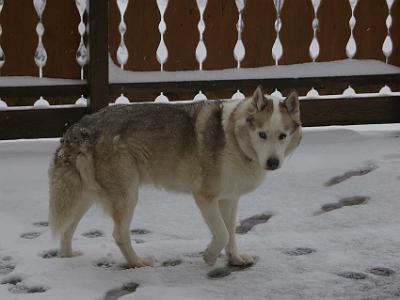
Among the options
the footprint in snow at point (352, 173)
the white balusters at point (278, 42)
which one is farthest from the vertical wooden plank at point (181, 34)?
the footprint in snow at point (352, 173)

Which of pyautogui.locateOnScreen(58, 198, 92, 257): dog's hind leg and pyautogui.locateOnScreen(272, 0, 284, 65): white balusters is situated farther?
pyautogui.locateOnScreen(272, 0, 284, 65): white balusters

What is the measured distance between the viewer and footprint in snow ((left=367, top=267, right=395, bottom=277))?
4488mm

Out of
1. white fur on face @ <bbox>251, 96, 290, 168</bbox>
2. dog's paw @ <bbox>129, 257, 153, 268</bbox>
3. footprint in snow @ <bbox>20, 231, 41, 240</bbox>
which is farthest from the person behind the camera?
footprint in snow @ <bbox>20, 231, 41, 240</bbox>

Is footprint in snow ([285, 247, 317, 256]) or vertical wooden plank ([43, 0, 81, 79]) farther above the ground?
vertical wooden plank ([43, 0, 81, 79])

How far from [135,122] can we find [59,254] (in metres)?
0.90

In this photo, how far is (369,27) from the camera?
26.6 feet

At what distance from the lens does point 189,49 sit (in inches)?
301

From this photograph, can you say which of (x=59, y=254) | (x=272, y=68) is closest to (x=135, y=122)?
(x=59, y=254)

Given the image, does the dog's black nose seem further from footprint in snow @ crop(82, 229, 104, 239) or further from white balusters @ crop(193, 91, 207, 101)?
white balusters @ crop(193, 91, 207, 101)

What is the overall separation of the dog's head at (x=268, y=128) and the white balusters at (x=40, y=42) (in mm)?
3148

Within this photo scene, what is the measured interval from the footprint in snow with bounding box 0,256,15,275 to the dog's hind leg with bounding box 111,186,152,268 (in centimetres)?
61

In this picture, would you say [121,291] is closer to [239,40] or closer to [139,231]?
[139,231]

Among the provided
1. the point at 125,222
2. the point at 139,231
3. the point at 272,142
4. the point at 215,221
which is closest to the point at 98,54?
the point at 139,231

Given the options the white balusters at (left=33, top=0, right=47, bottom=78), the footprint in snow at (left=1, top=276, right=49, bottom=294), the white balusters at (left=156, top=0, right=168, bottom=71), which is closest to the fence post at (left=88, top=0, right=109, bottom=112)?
the white balusters at (left=33, top=0, right=47, bottom=78)
